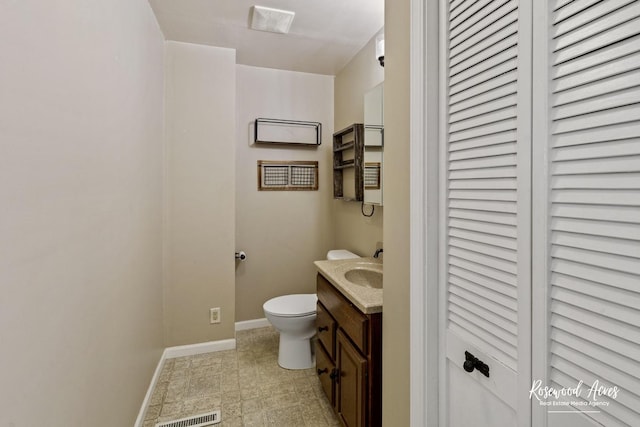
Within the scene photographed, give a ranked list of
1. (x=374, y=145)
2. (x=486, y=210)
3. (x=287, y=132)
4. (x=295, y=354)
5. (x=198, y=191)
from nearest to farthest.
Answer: (x=486, y=210) < (x=374, y=145) < (x=295, y=354) < (x=198, y=191) < (x=287, y=132)

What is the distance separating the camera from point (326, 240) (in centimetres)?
→ 323

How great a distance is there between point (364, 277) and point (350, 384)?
697mm

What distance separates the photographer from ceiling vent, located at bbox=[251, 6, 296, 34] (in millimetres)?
2024

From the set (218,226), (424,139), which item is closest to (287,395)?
(218,226)

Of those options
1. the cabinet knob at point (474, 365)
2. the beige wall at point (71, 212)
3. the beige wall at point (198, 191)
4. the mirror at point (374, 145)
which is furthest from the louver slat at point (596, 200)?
the beige wall at point (198, 191)

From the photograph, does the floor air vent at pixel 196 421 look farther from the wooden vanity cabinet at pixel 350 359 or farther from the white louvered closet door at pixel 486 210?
the white louvered closet door at pixel 486 210

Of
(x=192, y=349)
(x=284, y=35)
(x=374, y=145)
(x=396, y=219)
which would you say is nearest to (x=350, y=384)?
(x=396, y=219)

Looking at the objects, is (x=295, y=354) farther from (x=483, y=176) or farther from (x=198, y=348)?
(x=483, y=176)

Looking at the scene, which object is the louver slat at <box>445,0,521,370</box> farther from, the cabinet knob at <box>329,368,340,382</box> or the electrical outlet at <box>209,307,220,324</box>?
the electrical outlet at <box>209,307,220,324</box>

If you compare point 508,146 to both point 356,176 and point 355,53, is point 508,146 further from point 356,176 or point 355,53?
point 355,53

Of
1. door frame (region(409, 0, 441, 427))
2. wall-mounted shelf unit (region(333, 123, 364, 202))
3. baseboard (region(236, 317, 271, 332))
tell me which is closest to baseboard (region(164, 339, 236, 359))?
baseboard (region(236, 317, 271, 332))

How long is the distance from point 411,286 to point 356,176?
5.26 feet

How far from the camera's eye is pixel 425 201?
943 millimetres

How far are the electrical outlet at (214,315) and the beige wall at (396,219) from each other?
1.81m
